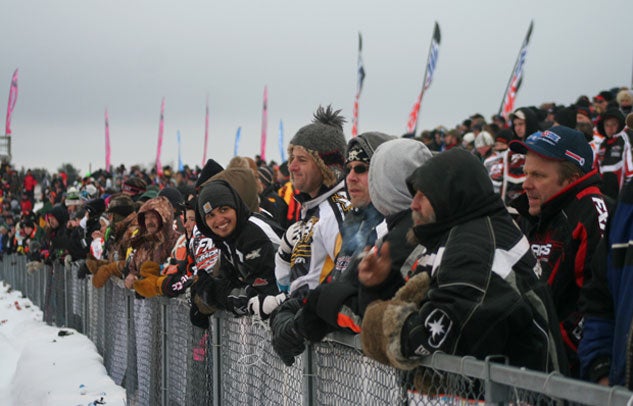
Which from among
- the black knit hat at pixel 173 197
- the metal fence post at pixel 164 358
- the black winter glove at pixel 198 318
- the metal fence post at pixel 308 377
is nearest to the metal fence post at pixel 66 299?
the black knit hat at pixel 173 197

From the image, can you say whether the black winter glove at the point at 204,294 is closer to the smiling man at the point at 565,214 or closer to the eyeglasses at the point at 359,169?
the eyeglasses at the point at 359,169

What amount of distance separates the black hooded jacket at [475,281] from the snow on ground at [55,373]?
6.54 meters

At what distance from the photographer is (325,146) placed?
601 cm

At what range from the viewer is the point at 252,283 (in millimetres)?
6281

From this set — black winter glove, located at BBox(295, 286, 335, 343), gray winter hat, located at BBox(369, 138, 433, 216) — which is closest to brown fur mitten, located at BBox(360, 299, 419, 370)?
black winter glove, located at BBox(295, 286, 335, 343)

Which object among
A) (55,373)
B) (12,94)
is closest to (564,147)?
(55,373)

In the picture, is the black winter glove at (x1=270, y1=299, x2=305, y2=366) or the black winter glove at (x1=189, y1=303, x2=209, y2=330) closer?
the black winter glove at (x1=270, y1=299, x2=305, y2=366)

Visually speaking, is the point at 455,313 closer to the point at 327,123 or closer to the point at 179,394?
the point at 327,123

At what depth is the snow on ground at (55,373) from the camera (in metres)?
9.94

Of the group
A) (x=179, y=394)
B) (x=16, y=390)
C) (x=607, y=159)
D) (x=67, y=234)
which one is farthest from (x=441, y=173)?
(x=67, y=234)

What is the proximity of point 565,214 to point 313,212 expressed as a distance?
1735mm

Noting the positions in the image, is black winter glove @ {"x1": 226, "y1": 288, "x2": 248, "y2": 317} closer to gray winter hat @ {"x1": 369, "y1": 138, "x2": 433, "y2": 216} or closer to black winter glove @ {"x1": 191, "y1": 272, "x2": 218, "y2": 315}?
→ black winter glove @ {"x1": 191, "y1": 272, "x2": 218, "y2": 315}

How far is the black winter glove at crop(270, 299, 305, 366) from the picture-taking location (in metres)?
4.55

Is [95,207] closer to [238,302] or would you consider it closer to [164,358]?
[164,358]
